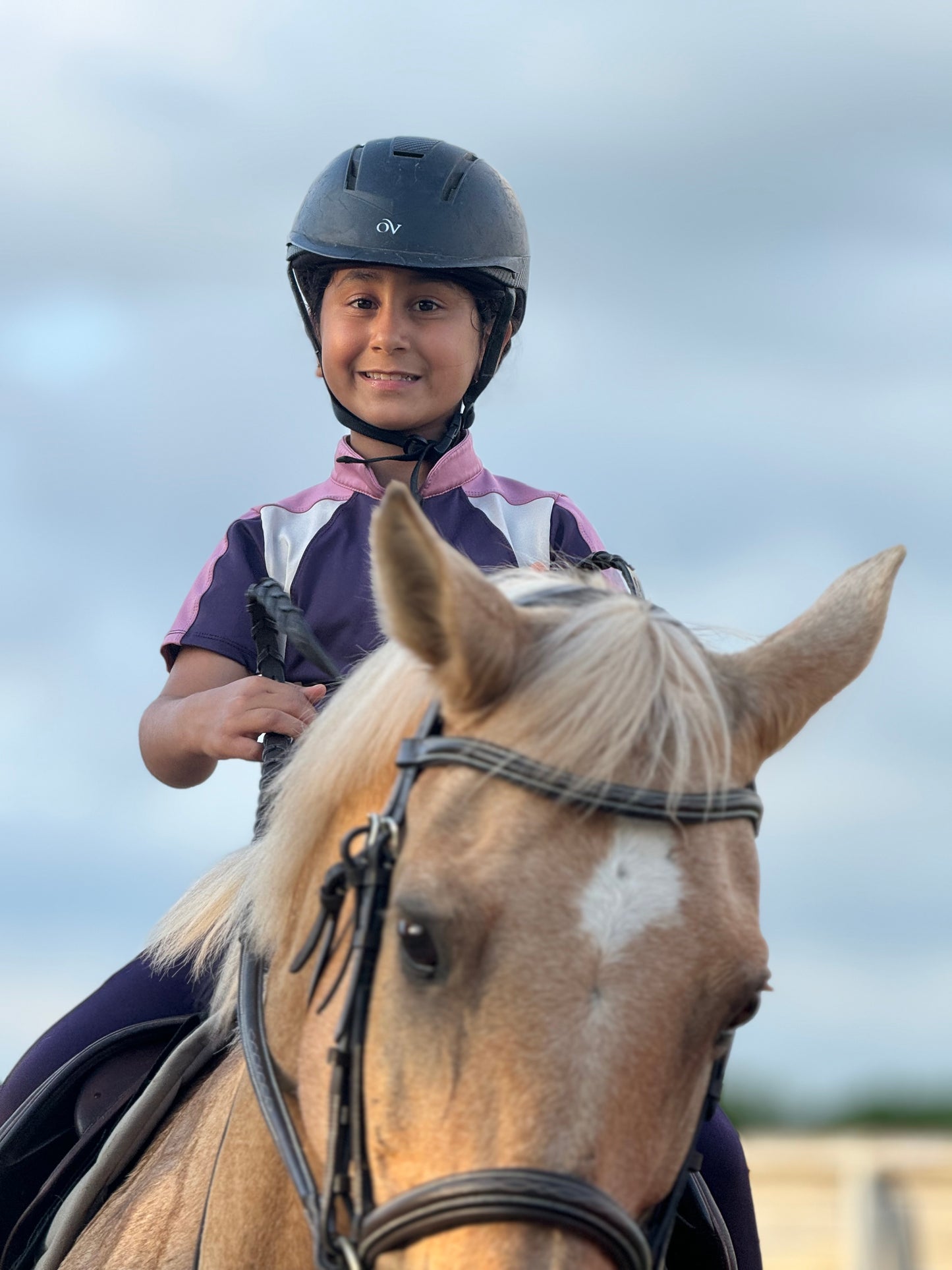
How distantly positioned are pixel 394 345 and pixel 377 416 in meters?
0.21

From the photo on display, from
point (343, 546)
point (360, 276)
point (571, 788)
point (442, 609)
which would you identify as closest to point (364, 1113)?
point (571, 788)

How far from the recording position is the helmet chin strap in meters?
4.15

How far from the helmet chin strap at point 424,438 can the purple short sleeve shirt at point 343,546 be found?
4 centimetres

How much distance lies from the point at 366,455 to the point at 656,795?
7.45 feet

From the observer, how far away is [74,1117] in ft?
11.1

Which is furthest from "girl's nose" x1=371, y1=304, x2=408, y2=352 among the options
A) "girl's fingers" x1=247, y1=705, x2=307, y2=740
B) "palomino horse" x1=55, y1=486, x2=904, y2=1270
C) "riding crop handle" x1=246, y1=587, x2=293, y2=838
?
"palomino horse" x1=55, y1=486, x2=904, y2=1270

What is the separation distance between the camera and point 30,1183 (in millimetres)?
3389

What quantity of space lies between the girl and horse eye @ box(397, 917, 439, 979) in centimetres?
145

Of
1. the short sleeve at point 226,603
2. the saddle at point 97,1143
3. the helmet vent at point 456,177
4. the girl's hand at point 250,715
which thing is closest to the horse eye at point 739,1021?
the saddle at point 97,1143

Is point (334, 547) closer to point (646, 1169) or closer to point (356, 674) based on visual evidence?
point (356, 674)

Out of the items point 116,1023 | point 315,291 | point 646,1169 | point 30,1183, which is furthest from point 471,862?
point 315,291

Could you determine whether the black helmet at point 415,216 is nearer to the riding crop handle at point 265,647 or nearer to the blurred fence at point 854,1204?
the riding crop handle at point 265,647

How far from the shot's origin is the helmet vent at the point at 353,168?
433cm

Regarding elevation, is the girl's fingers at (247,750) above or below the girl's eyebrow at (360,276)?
below
